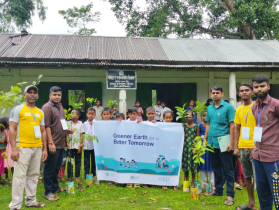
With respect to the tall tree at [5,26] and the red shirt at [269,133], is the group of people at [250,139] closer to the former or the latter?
the red shirt at [269,133]

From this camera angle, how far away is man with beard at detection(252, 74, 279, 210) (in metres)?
2.46

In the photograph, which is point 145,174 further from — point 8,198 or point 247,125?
point 8,198

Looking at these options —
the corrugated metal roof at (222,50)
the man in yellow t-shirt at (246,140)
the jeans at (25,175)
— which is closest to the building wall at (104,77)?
the corrugated metal roof at (222,50)

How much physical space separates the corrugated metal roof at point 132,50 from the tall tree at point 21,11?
717 cm

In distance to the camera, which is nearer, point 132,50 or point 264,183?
point 264,183

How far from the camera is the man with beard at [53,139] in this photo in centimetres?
373

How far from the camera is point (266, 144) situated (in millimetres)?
2525

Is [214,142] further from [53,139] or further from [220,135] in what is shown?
[53,139]

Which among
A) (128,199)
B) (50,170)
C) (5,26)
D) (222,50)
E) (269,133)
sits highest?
(5,26)

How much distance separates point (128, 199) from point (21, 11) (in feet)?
51.8

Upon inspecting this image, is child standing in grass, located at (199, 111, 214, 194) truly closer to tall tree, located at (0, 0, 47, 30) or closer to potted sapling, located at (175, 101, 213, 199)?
potted sapling, located at (175, 101, 213, 199)

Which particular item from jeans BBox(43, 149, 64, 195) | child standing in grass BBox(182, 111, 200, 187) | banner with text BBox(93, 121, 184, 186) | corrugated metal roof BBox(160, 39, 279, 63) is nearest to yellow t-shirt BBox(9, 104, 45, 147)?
jeans BBox(43, 149, 64, 195)

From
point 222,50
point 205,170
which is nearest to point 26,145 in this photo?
point 205,170

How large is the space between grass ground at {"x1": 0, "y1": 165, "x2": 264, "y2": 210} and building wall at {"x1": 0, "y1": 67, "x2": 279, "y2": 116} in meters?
5.42
